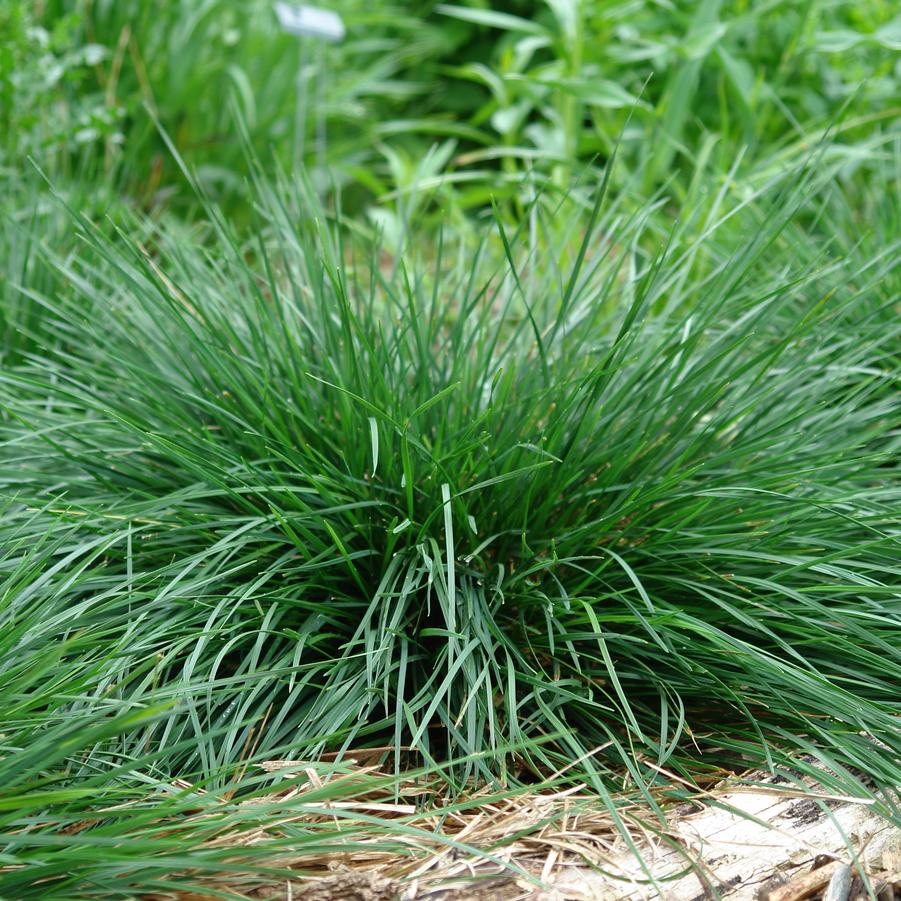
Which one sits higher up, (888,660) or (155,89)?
(155,89)

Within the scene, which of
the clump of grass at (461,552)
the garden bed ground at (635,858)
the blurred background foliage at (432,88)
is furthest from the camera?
the blurred background foliage at (432,88)

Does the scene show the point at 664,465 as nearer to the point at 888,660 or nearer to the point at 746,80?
the point at 888,660

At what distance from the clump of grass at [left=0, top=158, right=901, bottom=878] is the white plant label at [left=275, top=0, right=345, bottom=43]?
1430mm

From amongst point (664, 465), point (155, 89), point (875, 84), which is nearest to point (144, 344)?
point (664, 465)

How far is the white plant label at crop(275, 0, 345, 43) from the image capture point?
3344mm

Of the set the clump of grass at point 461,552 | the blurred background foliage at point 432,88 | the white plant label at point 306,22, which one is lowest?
the clump of grass at point 461,552

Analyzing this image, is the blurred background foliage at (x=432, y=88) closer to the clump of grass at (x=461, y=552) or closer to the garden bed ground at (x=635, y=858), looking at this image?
the clump of grass at (x=461, y=552)

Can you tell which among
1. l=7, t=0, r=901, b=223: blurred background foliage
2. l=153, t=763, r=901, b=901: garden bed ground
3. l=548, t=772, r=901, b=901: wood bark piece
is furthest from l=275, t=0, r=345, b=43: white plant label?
l=548, t=772, r=901, b=901: wood bark piece

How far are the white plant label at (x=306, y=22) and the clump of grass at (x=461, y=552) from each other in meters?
1.43

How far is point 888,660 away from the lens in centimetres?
179

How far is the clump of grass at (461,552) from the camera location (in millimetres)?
1692

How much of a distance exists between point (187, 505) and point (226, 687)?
403mm

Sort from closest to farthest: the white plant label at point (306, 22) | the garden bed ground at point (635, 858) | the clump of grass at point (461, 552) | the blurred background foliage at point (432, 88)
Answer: the garden bed ground at point (635, 858), the clump of grass at point (461, 552), the white plant label at point (306, 22), the blurred background foliage at point (432, 88)

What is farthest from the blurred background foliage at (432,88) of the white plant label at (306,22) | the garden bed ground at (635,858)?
the garden bed ground at (635,858)
